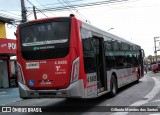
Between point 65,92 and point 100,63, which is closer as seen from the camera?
point 65,92

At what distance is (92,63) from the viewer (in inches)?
465

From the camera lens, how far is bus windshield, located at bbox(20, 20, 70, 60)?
10836mm

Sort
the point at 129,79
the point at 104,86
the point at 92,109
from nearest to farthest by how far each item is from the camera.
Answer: the point at 92,109 → the point at 104,86 → the point at 129,79

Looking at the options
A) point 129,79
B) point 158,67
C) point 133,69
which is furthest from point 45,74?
point 158,67

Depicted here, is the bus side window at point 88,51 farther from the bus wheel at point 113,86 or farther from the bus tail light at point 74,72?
Result: the bus wheel at point 113,86

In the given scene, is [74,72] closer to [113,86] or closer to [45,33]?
[45,33]

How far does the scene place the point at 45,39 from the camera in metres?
11.1

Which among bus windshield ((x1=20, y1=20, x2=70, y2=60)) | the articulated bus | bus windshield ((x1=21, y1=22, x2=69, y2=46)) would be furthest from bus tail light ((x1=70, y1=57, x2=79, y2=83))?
bus windshield ((x1=21, y1=22, x2=69, y2=46))

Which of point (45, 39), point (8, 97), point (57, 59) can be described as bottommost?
point (8, 97)

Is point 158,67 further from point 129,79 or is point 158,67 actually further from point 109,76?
point 109,76

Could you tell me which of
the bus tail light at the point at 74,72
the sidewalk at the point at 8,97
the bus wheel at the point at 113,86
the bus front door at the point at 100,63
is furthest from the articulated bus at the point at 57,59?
the sidewalk at the point at 8,97

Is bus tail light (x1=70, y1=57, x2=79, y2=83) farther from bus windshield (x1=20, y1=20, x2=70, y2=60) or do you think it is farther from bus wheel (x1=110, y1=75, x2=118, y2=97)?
bus wheel (x1=110, y1=75, x2=118, y2=97)

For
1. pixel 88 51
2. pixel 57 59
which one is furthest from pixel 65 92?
pixel 88 51

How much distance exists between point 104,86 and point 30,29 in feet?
13.5
